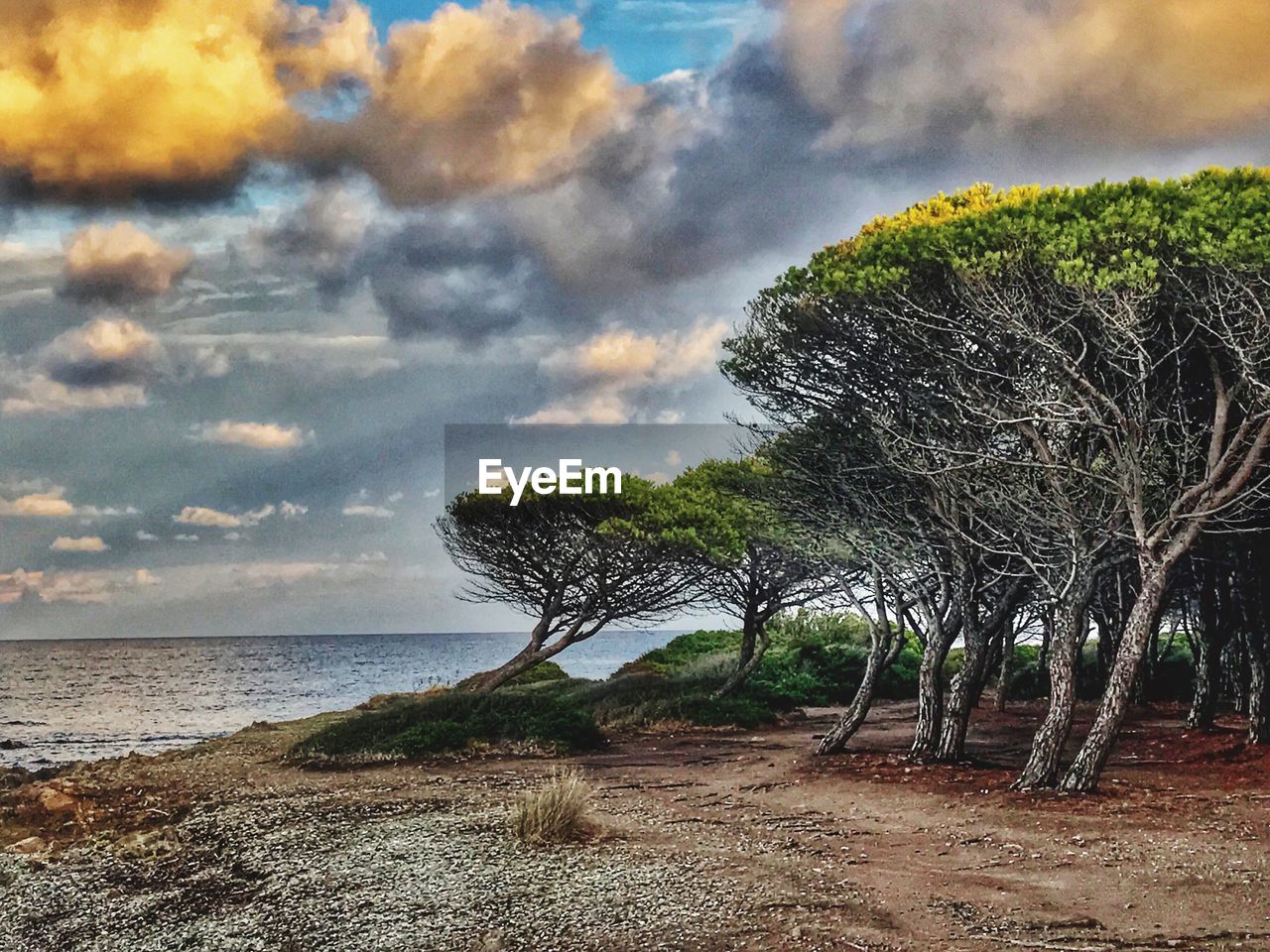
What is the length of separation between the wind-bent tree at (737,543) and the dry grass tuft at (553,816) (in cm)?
1012

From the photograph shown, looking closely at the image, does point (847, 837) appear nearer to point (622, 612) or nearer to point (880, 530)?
point (880, 530)

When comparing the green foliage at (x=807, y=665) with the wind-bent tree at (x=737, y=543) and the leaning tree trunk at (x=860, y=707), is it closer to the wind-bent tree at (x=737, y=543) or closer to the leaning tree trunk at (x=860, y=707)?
the wind-bent tree at (x=737, y=543)

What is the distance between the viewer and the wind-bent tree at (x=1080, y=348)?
12.0m

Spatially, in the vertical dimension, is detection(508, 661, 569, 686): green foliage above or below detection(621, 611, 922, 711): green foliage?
below

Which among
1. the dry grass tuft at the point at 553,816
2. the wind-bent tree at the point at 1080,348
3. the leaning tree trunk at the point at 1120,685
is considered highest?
the wind-bent tree at the point at 1080,348

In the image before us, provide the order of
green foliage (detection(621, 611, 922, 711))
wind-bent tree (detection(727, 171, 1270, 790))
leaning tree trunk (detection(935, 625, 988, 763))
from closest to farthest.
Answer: wind-bent tree (detection(727, 171, 1270, 790)), leaning tree trunk (detection(935, 625, 988, 763)), green foliage (detection(621, 611, 922, 711))

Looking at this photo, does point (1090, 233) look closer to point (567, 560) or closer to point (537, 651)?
point (567, 560)

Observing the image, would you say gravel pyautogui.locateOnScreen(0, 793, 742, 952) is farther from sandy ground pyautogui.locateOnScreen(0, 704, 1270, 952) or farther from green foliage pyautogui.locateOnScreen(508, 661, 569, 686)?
green foliage pyautogui.locateOnScreen(508, 661, 569, 686)

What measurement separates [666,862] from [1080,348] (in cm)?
894

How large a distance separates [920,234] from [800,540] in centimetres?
730

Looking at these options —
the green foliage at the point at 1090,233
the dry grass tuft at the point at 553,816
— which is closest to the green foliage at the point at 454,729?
the dry grass tuft at the point at 553,816

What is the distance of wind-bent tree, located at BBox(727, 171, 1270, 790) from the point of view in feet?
39.4

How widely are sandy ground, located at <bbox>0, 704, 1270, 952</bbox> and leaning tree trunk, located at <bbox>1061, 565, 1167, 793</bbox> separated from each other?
457 mm

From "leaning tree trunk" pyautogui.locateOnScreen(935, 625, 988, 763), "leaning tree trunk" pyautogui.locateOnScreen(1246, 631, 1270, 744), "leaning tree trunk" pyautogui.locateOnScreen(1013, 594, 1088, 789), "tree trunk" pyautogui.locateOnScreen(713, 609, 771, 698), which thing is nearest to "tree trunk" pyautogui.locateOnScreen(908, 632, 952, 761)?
"leaning tree trunk" pyautogui.locateOnScreen(935, 625, 988, 763)
